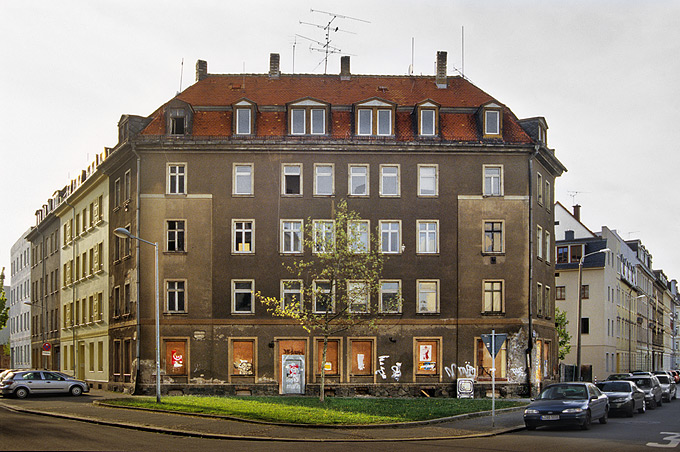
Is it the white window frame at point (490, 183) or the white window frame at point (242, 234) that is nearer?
the white window frame at point (242, 234)

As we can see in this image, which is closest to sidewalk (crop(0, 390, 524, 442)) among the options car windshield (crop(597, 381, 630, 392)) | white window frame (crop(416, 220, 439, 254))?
car windshield (crop(597, 381, 630, 392))

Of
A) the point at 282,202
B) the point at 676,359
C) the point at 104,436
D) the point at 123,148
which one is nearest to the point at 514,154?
the point at 282,202

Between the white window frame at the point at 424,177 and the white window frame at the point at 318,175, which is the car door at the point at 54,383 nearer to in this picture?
the white window frame at the point at 318,175

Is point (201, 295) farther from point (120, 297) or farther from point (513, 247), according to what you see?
point (513, 247)

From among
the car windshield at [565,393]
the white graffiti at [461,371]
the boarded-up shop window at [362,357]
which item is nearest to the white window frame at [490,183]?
the white graffiti at [461,371]

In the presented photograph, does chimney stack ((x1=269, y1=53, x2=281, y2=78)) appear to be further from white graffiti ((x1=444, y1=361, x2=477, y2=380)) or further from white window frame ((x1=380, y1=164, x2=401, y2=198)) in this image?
white graffiti ((x1=444, y1=361, x2=477, y2=380))

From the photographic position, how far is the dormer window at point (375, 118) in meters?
44.4

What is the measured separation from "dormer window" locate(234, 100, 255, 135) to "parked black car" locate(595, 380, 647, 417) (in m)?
21.1

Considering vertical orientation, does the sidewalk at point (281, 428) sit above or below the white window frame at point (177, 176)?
below

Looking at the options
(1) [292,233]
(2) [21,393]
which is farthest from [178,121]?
(2) [21,393]

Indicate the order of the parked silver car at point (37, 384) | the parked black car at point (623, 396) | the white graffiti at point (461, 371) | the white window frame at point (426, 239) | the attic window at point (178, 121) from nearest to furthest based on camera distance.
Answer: the parked black car at point (623, 396) < the parked silver car at point (37, 384) < the white graffiti at point (461, 371) < the white window frame at point (426, 239) < the attic window at point (178, 121)

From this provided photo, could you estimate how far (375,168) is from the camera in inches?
1729

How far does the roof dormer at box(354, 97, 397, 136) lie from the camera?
44.4m

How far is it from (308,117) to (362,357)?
496 inches
